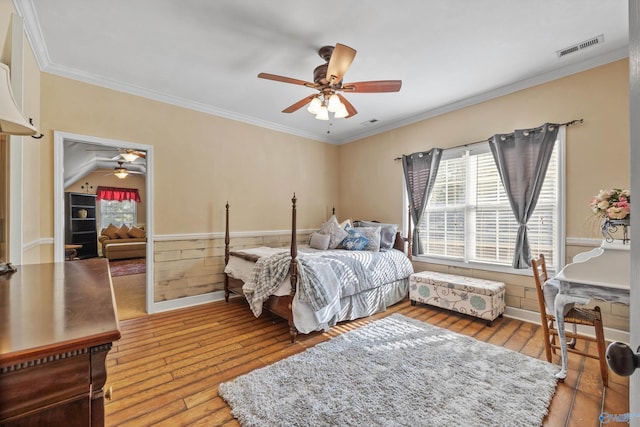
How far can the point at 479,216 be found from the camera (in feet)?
11.9

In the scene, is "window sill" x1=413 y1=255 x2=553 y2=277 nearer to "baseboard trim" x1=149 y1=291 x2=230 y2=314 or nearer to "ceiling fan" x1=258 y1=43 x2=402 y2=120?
"ceiling fan" x1=258 y1=43 x2=402 y2=120

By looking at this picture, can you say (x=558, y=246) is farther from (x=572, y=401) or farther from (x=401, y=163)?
(x=401, y=163)

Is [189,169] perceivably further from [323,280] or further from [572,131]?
[572,131]

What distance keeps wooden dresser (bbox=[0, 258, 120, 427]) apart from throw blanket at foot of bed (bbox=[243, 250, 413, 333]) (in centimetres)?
196

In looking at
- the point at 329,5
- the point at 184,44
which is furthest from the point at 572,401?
the point at 184,44

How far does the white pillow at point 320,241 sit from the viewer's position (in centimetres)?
410

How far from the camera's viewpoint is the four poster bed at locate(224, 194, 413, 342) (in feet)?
8.94

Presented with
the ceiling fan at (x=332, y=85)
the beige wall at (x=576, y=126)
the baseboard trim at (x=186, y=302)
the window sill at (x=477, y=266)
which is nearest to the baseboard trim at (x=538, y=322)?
the window sill at (x=477, y=266)

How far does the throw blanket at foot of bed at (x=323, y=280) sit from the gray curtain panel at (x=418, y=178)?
1039 mm

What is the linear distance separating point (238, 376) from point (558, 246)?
348cm

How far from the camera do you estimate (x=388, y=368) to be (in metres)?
2.21

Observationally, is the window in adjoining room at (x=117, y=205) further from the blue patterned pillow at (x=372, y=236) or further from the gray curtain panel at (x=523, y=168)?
the gray curtain panel at (x=523, y=168)

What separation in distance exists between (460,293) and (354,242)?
1.47 meters

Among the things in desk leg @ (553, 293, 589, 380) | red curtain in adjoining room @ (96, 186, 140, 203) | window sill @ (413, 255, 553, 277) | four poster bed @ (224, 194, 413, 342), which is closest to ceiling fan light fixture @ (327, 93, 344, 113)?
four poster bed @ (224, 194, 413, 342)
